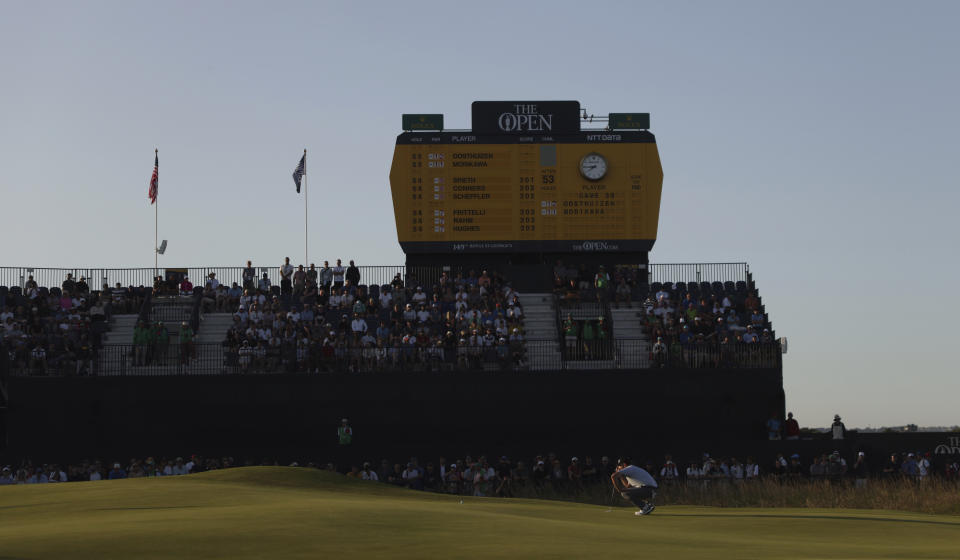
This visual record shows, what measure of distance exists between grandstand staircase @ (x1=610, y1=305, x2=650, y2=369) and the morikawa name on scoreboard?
26.2 feet

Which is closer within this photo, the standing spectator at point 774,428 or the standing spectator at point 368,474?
the standing spectator at point 368,474

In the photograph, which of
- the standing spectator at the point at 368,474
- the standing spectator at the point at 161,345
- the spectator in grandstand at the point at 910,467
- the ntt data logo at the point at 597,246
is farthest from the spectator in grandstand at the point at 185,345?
the spectator in grandstand at the point at 910,467

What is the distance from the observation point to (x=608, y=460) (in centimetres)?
4012

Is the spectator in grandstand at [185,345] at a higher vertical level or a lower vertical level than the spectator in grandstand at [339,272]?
lower

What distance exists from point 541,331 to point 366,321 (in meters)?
6.75

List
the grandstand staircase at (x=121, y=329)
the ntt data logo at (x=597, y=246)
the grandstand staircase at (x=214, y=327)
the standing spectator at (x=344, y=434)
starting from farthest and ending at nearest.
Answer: the ntt data logo at (x=597, y=246) < the grandstand staircase at (x=214, y=327) < the grandstand staircase at (x=121, y=329) < the standing spectator at (x=344, y=434)

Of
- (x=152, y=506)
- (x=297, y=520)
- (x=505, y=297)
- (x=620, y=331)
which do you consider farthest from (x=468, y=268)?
(x=297, y=520)

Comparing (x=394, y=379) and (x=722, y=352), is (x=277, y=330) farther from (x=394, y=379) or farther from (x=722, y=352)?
(x=722, y=352)

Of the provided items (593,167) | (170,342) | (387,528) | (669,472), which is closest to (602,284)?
(593,167)

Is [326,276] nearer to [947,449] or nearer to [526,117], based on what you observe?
[526,117]

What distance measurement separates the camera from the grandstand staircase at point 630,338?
4425cm

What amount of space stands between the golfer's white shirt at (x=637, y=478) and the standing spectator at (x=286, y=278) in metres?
25.0

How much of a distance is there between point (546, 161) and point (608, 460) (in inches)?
558

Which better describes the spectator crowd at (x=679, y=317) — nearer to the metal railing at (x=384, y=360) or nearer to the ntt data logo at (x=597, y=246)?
the metal railing at (x=384, y=360)
